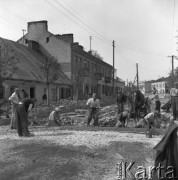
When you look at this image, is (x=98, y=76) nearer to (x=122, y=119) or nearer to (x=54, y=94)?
(x=54, y=94)

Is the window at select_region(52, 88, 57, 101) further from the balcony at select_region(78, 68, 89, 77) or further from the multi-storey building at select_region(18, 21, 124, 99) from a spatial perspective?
the balcony at select_region(78, 68, 89, 77)

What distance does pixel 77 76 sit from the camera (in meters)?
44.8

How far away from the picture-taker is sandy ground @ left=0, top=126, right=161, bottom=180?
706 centimetres

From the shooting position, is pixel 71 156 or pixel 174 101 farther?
pixel 174 101

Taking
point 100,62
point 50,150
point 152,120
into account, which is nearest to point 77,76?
point 100,62

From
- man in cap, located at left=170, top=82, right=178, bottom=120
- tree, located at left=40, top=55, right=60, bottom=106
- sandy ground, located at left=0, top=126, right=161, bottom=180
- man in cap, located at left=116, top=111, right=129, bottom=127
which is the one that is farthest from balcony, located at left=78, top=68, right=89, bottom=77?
sandy ground, located at left=0, top=126, right=161, bottom=180

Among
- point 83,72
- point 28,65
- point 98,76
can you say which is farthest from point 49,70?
point 98,76

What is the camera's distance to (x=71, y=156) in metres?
8.31

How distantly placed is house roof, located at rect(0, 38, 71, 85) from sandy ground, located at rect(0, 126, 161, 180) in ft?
67.5

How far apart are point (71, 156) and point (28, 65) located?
30.2 m

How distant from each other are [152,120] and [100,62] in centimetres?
4817

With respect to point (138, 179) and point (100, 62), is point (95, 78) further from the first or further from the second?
point (138, 179)

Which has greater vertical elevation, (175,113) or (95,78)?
(95,78)

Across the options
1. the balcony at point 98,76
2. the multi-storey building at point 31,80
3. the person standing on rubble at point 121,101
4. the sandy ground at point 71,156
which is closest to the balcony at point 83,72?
the multi-storey building at point 31,80
